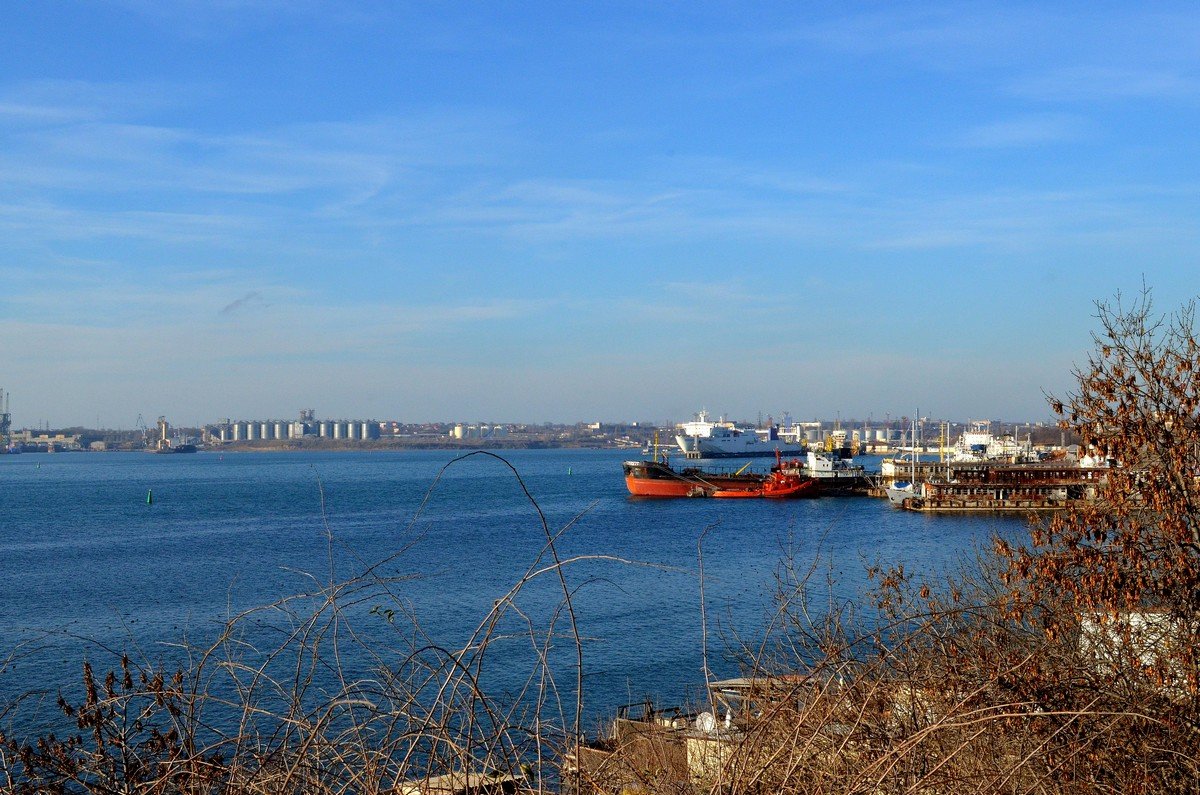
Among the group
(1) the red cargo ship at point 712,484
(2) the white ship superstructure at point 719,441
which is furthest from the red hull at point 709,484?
(2) the white ship superstructure at point 719,441

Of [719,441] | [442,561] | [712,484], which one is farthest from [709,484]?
[719,441]

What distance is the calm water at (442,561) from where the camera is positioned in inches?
829

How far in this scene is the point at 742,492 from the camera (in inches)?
2938

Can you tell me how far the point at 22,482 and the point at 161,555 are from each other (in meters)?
75.2

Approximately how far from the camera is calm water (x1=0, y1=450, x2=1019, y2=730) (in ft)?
69.1

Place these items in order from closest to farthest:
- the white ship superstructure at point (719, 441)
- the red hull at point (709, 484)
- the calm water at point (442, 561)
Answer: the calm water at point (442, 561), the red hull at point (709, 484), the white ship superstructure at point (719, 441)

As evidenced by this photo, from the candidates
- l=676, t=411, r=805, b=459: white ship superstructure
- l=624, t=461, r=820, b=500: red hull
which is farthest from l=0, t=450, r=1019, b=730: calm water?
l=676, t=411, r=805, b=459: white ship superstructure

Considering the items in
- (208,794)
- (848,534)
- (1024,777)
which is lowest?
(848,534)

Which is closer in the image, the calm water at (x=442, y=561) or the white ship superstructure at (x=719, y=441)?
the calm water at (x=442, y=561)

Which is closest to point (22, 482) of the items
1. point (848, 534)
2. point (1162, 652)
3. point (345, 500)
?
point (345, 500)

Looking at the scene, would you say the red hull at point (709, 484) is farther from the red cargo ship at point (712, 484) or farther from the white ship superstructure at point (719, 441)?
the white ship superstructure at point (719, 441)

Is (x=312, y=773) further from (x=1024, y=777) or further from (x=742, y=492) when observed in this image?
(x=742, y=492)

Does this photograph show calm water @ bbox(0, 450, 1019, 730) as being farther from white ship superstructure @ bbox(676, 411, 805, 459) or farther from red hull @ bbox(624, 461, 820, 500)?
white ship superstructure @ bbox(676, 411, 805, 459)

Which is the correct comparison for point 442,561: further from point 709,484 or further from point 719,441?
point 719,441
